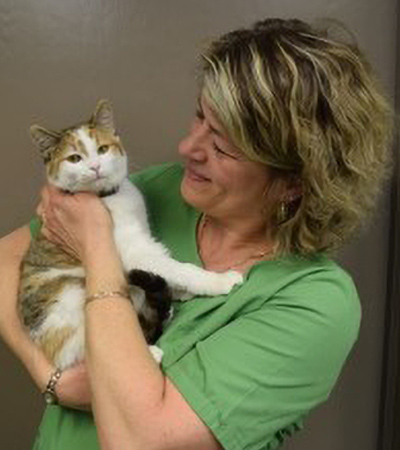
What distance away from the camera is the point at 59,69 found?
1532mm

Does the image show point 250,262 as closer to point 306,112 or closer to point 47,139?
point 306,112

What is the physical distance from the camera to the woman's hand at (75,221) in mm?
1083

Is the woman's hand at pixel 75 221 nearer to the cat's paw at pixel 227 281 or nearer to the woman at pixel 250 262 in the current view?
the woman at pixel 250 262

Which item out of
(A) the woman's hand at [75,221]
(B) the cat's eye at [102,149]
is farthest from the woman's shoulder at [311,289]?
(B) the cat's eye at [102,149]

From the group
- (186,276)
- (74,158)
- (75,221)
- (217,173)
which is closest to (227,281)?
(186,276)

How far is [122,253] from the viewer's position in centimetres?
116

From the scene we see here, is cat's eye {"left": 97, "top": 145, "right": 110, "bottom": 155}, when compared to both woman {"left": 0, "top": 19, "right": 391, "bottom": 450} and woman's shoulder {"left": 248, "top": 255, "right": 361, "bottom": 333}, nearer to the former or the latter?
woman {"left": 0, "top": 19, "right": 391, "bottom": 450}

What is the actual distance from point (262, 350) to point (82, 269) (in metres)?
0.44

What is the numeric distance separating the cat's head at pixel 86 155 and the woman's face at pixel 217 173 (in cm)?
19

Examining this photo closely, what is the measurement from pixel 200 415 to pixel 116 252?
33 centimetres

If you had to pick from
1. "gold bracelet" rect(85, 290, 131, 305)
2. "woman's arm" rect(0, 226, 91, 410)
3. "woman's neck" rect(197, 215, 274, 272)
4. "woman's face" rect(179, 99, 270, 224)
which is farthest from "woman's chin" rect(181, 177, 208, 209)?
"woman's arm" rect(0, 226, 91, 410)

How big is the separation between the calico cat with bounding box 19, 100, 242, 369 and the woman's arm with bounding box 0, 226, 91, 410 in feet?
0.07

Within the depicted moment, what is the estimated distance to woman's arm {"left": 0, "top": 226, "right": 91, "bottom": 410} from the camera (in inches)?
41.1

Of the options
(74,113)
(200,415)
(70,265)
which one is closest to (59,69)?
(74,113)
